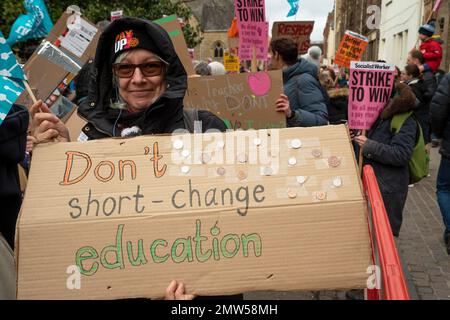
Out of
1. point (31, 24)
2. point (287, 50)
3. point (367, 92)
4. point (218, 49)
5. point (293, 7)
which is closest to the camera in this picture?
point (31, 24)

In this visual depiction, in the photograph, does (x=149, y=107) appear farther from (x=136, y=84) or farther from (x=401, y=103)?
(x=401, y=103)

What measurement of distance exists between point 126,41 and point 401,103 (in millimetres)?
2506

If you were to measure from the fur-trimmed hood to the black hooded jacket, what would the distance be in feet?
6.81

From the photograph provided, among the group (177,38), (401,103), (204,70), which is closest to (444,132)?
(401,103)

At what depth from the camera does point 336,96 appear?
6203 mm

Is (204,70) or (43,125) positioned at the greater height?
(204,70)

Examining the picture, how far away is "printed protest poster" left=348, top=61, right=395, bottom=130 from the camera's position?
12.7 feet

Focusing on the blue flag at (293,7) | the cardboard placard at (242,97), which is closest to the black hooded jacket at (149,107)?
the cardboard placard at (242,97)

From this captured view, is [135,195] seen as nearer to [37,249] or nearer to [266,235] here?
[37,249]

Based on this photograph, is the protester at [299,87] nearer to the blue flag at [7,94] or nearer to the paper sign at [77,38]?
the paper sign at [77,38]

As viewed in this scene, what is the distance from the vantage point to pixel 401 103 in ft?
12.1

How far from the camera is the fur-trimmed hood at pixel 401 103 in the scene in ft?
12.1

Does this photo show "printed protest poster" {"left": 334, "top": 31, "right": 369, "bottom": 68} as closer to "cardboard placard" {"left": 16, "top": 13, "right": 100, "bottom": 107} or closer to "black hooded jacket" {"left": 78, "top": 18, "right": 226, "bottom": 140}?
"cardboard placard" {"left": 16, "top": 13, "right": 100, "bottom": 107}
